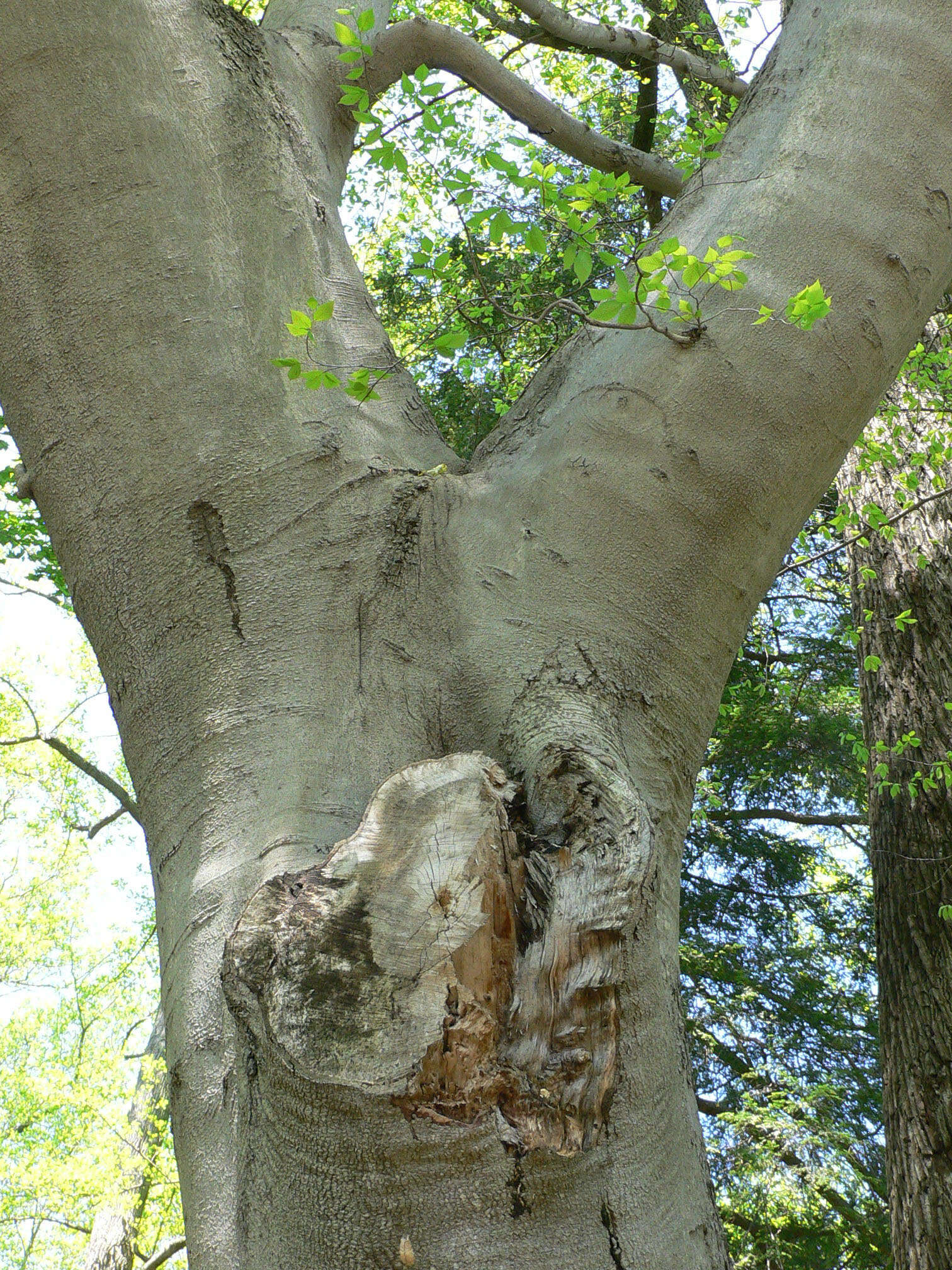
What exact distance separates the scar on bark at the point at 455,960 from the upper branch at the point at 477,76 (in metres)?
2.28

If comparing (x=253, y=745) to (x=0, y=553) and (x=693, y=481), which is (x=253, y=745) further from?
(x=0, y=553)

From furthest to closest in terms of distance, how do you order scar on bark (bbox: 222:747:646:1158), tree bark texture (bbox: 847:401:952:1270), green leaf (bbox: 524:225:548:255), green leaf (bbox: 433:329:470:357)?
tree bark texture (bbox: 847:401:952:1270) → green leaf (bbox: 524:225:548:255) → green leaf (bbox: 433:329:470:357) → scar on bark (bbox: 222:747:646:1158)

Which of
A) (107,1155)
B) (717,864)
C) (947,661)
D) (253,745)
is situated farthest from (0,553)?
(253,745)

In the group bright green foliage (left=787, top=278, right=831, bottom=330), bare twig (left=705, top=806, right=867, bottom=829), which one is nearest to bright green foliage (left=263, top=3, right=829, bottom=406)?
bright green foliage (left=787, top=278, right=831, bottom=330)

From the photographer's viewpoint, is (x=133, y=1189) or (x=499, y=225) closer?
(x=499, y=225)

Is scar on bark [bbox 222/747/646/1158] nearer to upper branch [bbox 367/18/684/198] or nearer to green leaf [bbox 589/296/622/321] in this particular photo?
green leaf [bbox 589/296/622/321]

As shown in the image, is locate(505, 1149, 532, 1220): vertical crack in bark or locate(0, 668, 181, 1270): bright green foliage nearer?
locate(505, 1149, 532, 1220): vertical crack in bark

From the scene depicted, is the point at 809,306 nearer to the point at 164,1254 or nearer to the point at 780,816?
the point at 780,816

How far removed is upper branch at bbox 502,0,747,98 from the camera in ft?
14.1

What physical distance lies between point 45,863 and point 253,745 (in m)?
15.5

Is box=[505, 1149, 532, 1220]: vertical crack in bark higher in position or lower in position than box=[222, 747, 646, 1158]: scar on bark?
lower

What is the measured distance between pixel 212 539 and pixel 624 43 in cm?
441

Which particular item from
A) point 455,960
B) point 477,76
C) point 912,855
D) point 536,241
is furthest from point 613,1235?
point 912,855

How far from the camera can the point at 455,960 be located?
3.60 feet
